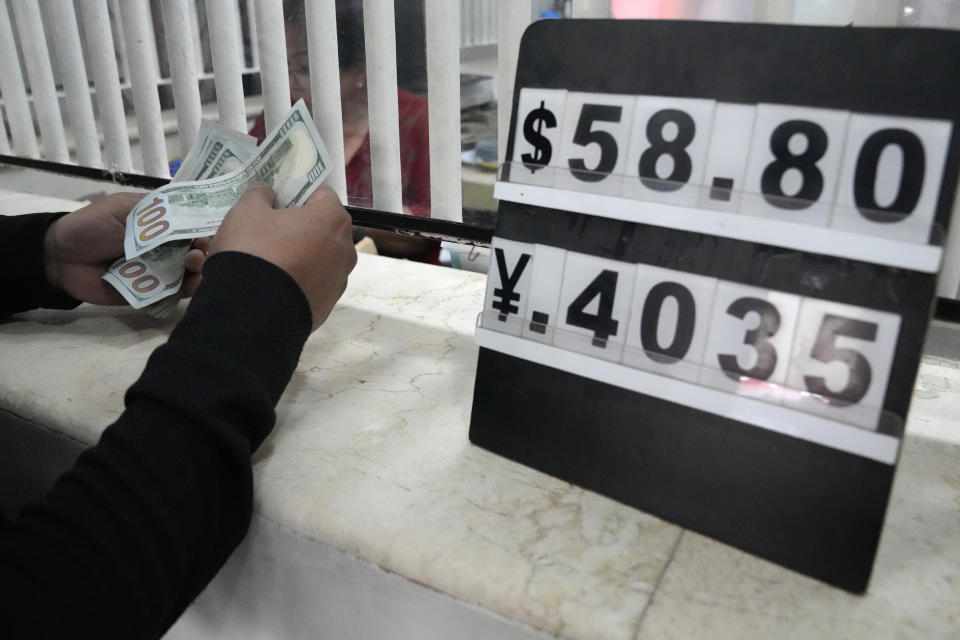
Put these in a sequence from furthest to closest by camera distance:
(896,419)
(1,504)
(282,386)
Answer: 1. (1,504)
2. (282,386)
3. (896,419)

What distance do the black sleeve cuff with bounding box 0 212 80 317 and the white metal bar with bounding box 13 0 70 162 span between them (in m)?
0.57

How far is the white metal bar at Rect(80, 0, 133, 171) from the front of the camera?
3.66 feet

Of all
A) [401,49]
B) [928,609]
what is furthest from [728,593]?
[401,49]

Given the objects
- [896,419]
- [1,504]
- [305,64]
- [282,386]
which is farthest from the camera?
[305,64]

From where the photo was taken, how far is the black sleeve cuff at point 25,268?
787 millimetres

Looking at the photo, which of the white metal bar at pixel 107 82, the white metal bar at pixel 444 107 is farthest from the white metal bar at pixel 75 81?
the white metal bar at pixel 444 107

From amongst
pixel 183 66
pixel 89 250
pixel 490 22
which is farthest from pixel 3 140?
pixel 490 22

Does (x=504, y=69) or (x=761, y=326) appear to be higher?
(x=504, y=69)

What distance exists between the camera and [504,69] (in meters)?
0.78

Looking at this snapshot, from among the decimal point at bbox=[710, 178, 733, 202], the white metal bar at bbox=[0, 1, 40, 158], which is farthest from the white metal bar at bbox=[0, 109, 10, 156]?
the decimal point at bbox=[710, 178, 733, 202]

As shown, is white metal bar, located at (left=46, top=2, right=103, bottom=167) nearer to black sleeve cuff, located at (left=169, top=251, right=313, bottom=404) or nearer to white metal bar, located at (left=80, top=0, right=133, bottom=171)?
white metal bar, located at (left=80, top=0, right=133, bottom=171)

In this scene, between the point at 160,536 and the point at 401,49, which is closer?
the point at 160,536

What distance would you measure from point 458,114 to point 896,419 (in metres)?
0.62

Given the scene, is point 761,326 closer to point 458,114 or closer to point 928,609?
point 928,609
